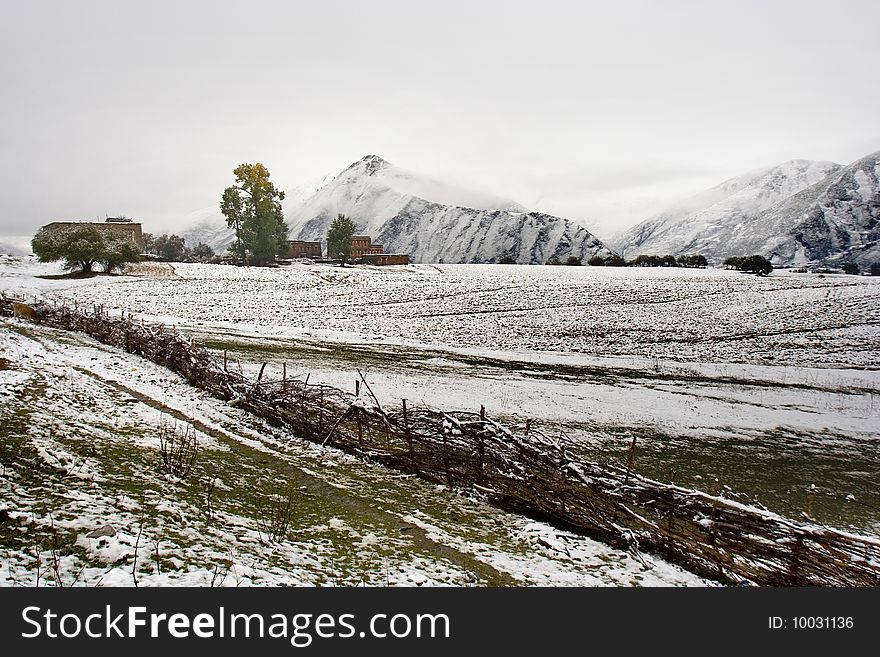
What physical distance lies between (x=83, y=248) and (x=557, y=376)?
51659 mm

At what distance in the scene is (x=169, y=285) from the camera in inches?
1843

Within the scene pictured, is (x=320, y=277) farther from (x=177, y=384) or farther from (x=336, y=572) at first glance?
(x=336, y=572)

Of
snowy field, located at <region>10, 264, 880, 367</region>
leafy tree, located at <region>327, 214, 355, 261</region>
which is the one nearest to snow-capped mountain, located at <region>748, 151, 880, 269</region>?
snowy field, located at <region>10, 264, 880, 367</region>

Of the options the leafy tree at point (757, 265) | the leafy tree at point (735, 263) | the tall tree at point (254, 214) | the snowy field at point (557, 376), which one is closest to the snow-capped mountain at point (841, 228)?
the leafy tree at point (735, 263)

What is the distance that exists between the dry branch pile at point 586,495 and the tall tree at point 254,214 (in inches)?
2651

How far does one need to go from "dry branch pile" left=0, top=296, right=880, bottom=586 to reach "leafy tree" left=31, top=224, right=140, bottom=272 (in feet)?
168

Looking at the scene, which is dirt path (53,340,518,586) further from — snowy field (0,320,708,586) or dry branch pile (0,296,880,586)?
dry branch pile (0,296,880,586)

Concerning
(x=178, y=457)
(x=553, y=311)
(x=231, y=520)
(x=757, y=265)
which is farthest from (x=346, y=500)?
(x=757, y=265)

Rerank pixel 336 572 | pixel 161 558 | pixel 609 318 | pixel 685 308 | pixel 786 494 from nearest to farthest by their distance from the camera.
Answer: pixel 161 558, pixel 336 572, pixel 786 494, pixel 609 318, pixel 685 308

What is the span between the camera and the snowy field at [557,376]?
6668 millimetres

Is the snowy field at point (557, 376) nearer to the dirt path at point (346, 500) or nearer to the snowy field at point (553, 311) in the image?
the dirt path at point (346, 500)

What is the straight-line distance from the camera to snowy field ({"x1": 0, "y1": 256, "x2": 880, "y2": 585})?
21.9 ft
